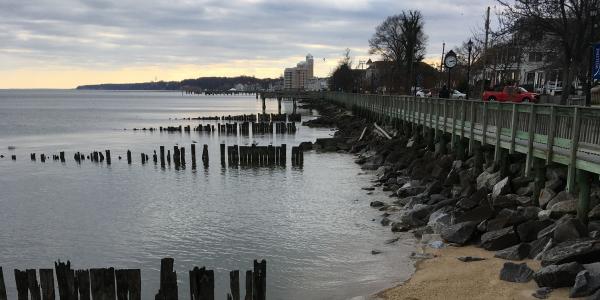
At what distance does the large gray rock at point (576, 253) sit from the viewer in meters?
9.27

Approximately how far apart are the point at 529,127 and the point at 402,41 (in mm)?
64530

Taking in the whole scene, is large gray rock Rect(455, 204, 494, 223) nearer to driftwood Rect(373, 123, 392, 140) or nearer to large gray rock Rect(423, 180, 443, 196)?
large gray rock Rect(423, 180, 443, 196)

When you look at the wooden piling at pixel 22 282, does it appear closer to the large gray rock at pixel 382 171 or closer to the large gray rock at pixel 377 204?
the large gray rock at pixel 377 204

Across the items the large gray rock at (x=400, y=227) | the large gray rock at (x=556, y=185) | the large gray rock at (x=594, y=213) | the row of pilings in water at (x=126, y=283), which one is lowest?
the large gray rock at (x=400, y=227)

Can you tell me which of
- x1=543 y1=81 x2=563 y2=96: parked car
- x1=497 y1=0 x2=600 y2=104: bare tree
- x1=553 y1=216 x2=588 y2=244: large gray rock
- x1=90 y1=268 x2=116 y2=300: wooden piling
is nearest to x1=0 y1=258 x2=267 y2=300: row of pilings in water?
x1=90 y1=268 x2=116 y2=300: wooden piling

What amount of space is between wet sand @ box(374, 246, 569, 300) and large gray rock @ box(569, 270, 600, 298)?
0.22 meters

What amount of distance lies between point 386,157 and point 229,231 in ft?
50.1

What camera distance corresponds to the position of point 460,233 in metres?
13.3

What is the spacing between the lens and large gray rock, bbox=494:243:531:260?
36.7 ft

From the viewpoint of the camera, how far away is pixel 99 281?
963 centimetres

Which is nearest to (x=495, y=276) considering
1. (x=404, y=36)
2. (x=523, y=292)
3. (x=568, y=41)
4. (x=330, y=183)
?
(x=523, y=292)

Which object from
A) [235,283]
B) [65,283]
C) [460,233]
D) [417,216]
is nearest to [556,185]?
[460,233]

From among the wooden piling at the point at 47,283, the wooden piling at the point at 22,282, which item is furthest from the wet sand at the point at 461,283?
the wooden piling at the point at 22,282

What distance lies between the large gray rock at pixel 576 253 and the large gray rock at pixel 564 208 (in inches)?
91.3
